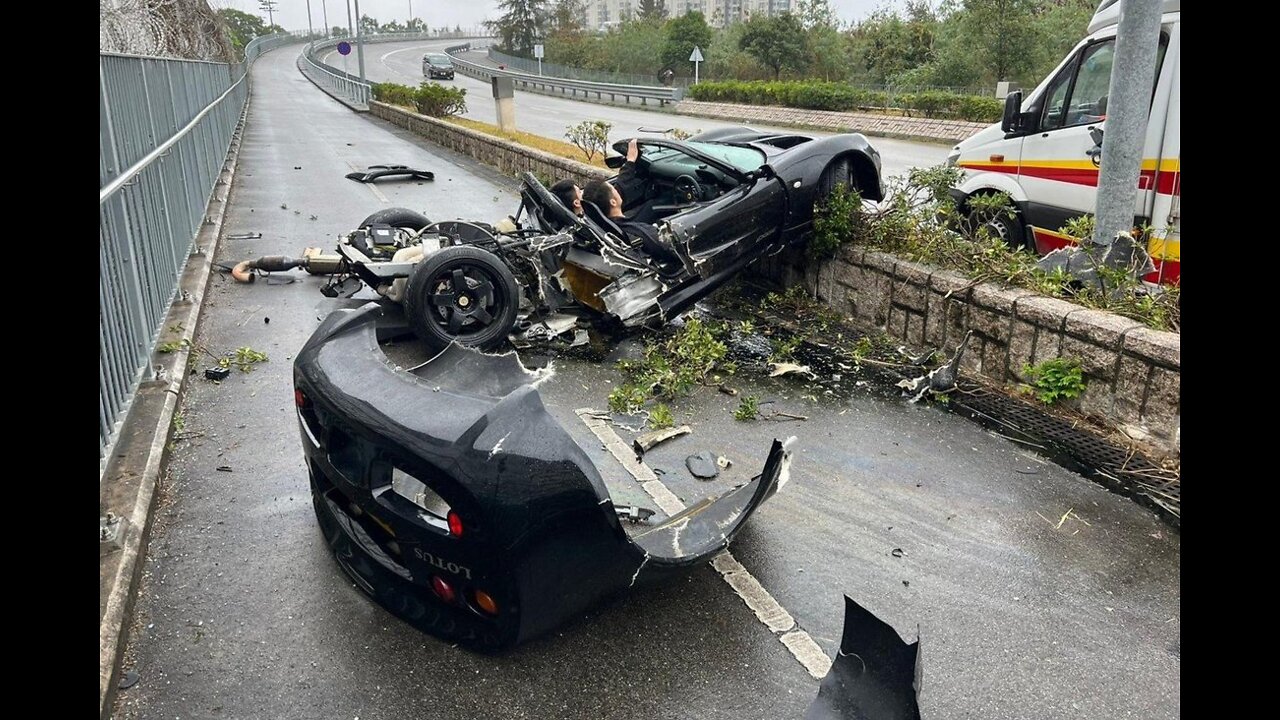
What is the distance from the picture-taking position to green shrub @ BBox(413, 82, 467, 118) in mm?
24844

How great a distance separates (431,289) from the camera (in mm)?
6246

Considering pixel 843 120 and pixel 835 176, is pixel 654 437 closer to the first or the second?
pixel 835 176

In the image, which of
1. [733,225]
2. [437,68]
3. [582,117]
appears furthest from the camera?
[437,68]

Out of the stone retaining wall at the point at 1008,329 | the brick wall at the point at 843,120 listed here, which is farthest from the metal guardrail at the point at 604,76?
the stone retaining wall at the point at 1008,329

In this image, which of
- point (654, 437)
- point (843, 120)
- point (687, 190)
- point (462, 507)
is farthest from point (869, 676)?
point (843, 120)

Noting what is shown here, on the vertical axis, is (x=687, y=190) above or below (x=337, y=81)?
below

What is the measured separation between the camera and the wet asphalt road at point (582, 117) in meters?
19.4

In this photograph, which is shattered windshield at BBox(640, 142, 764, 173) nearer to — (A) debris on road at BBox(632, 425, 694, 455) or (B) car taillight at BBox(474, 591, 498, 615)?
(A) debris on road at BBox(632, 425, 694, 455)

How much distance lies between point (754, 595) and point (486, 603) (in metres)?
1.21

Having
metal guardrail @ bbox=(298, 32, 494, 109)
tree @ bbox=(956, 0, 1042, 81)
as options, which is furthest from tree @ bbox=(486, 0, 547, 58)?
tree @ bbox=(956, 0, 1042, 81)

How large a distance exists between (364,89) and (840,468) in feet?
115
